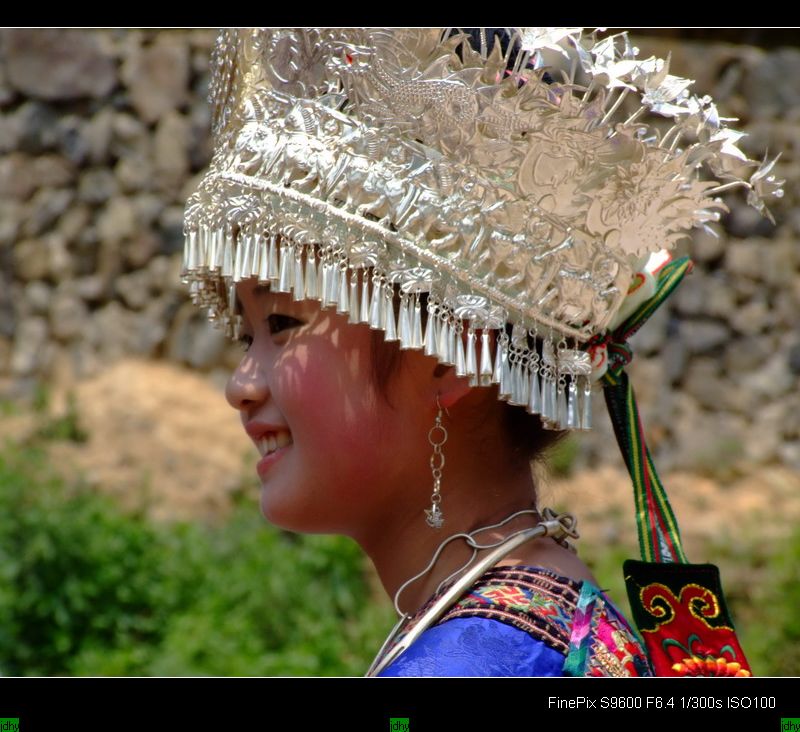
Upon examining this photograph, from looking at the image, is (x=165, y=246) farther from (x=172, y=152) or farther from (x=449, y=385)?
(x=449, y=385)

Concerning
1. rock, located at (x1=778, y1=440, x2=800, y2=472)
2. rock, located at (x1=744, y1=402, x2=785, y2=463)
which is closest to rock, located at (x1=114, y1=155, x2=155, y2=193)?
rock, located at (x1=744, y1=402, x2=785, y2=463)

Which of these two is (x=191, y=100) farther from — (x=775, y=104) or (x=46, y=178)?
(x=775, y=104)

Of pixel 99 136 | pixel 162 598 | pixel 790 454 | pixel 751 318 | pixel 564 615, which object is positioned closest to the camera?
pixel 564 615

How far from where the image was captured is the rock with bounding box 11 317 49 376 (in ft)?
23.1

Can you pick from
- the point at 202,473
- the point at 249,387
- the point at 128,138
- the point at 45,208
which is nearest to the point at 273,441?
the point at 249,387

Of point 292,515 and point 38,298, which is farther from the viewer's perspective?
point 38,298

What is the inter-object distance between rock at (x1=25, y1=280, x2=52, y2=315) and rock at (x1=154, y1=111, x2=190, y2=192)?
1023 millimetres

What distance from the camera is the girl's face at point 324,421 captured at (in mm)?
1920

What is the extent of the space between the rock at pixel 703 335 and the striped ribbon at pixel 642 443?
15.7ft

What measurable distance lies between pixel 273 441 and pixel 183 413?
4743 mm

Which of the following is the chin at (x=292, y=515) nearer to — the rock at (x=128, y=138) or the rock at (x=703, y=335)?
the rock at (x=703, y=335)

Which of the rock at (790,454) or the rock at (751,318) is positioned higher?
the rock at (751,318)

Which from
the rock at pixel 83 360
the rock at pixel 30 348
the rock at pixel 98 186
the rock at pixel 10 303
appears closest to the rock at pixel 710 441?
the rock at pixel 83 360

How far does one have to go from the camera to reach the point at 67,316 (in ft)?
23.4
